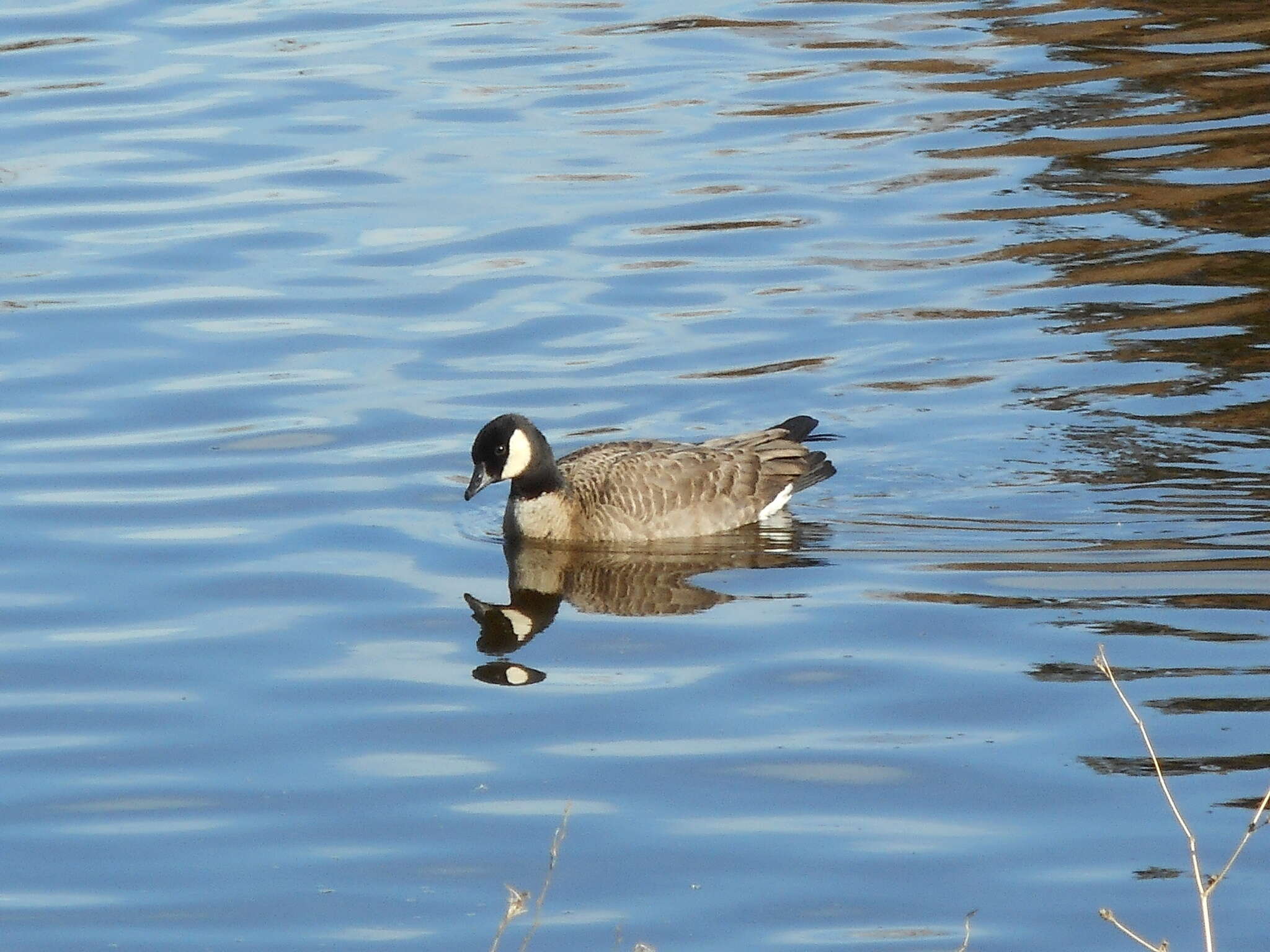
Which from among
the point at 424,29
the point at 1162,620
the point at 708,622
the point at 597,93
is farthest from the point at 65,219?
the point at 1162,620

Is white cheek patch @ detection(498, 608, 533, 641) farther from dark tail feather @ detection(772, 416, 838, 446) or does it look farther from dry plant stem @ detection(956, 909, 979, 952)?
dry plant stem @ detection(956, 909, 979, 952)

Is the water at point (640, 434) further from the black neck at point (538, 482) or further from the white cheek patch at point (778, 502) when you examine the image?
the black neck at point (538, 482)

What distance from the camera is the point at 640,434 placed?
40.5 ft

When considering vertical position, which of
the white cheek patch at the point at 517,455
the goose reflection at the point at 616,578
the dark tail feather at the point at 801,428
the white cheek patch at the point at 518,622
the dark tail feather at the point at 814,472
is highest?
the white cheek patch at the point at 517,455

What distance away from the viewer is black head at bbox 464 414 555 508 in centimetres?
1090

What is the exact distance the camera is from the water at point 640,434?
23.6 ft

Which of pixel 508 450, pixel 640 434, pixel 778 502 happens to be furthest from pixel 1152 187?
pixel 508 450

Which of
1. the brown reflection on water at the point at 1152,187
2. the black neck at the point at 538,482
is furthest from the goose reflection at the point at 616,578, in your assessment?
the brown reflection on water at the point at 1152,187

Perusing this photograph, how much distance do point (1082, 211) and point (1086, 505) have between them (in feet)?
17.6

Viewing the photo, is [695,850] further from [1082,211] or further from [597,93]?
[597,93]

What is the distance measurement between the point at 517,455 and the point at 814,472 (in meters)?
1.61

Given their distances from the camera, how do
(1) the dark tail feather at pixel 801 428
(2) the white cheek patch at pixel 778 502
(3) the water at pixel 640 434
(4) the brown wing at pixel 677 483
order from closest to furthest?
(3) the water at pixel 640 434
(4) the brown wing at pixel 677 483
(2) the white cheek patch at pixel 778 502
(1) the dark tail feather at pixel 801 428

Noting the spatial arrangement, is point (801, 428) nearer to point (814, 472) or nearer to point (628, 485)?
point (814, 472)

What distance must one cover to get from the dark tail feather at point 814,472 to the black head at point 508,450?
1.36 metres
